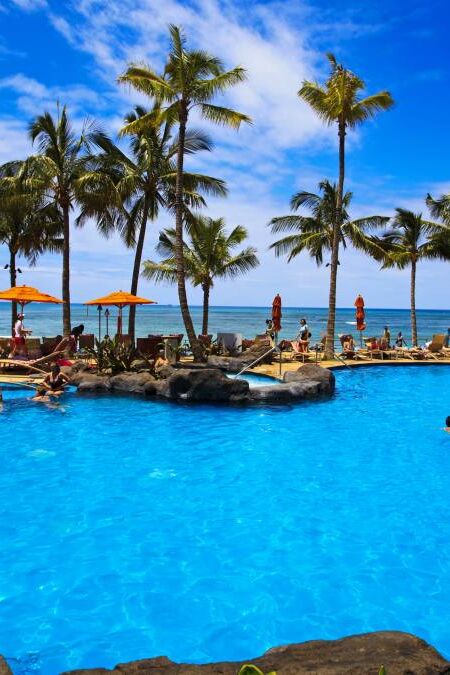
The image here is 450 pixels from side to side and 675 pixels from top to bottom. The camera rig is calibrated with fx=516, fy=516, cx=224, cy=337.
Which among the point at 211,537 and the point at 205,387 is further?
the point at 205,387

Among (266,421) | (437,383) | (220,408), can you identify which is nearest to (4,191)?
(220,408)

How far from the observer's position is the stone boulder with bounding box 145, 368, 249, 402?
13.5 m

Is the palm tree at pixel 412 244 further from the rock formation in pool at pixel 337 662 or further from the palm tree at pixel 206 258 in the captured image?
the rock formation in pool at pixel 337 662

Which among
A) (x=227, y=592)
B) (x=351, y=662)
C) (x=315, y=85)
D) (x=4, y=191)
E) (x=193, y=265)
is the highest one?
(x=315, y=85)

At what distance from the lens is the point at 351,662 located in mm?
2889

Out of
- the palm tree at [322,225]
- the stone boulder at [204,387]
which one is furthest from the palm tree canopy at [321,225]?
the stone boulder at [204,387]

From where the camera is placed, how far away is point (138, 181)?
68.3 ft

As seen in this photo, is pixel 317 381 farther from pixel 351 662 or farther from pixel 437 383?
pixel 351 662

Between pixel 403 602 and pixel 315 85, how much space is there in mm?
18937

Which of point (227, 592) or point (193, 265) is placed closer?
point (227, 592)

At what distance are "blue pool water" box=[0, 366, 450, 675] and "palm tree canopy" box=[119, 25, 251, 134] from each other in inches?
427

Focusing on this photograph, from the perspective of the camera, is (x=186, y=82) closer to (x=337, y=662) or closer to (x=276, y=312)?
(x=276, y=312)

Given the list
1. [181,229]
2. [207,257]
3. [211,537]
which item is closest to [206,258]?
[207,257]

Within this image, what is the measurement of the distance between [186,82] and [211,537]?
1486cm
